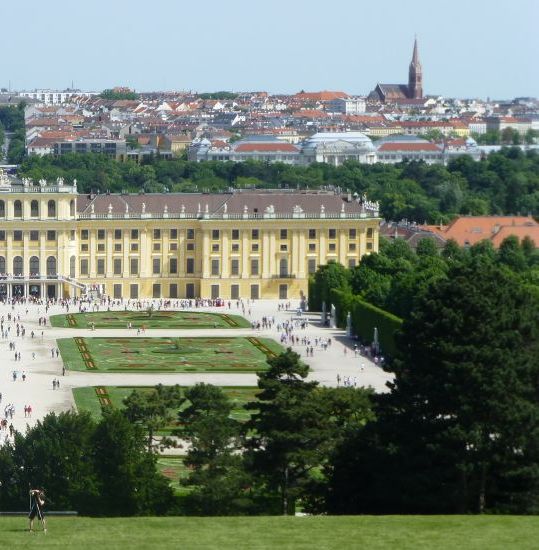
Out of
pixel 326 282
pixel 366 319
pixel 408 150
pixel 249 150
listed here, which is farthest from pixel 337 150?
pixel 366 319

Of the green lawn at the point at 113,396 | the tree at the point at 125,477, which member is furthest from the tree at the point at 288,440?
the green lawn at the point at 113,396

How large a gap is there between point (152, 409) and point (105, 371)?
14.5 m

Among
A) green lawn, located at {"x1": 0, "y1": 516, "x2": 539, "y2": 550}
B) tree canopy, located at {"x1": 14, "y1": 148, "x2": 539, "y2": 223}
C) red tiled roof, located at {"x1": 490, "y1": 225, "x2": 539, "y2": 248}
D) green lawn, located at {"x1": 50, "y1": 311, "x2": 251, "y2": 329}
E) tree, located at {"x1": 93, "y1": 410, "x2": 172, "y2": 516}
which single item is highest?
green lawn, located at {"x1": 0, "y1": 516, "x2": 539, "y2": 550}

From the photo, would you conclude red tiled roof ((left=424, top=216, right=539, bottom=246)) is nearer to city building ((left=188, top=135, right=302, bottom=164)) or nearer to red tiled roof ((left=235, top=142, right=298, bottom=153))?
city building ((left=188, top=135, right=302, bottom=164))

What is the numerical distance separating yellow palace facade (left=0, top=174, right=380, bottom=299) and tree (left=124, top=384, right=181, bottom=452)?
37.1 m

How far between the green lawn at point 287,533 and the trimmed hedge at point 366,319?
29.1 meters

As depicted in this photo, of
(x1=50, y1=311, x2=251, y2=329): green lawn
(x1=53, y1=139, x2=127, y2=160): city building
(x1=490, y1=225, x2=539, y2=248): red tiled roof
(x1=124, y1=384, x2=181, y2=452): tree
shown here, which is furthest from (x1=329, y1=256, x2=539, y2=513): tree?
(x1=53, y1=139, x2=127, y2=160): city building

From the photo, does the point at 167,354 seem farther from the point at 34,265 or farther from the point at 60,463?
the point at 60,463

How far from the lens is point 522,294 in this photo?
32312 millimetres

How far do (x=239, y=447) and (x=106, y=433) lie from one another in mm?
2170

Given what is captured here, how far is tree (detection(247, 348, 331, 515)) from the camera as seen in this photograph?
3228cm

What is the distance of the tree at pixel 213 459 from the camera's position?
105ft

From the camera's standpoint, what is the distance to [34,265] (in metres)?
78.9

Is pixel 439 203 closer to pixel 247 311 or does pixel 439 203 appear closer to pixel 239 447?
pixel 247 311
